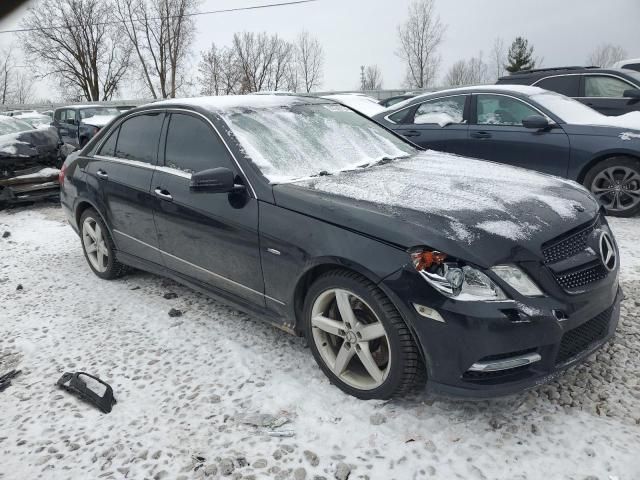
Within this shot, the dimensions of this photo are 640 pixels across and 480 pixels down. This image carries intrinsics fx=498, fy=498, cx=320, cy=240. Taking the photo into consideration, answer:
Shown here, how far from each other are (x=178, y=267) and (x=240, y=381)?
114 centimetres

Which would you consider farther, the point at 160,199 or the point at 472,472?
the point at 160,199

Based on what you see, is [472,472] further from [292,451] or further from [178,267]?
[178,267]

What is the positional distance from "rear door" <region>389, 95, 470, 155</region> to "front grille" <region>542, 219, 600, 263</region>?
3.97 meters

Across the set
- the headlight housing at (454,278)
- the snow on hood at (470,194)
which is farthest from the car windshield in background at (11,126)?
the headlight housing at (454,278)

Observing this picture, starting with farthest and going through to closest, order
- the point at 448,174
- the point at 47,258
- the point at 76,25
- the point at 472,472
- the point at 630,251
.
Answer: the point at 76,25
the point at 47,258
the point at 630,251
the point at 448,174
the point at 472,472

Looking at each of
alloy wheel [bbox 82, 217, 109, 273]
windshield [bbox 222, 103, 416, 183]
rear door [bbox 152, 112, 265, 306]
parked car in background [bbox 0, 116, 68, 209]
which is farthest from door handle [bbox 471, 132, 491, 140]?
parked car in background [bbox 0, 116, 68, 209]

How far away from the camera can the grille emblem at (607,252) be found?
8.44 ft

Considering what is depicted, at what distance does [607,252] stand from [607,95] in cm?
634

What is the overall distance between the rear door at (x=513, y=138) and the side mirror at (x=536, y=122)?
0.10 metres

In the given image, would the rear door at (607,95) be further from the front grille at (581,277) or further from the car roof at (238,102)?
the front grille at (581,277)

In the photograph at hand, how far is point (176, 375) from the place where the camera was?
9.85 ft

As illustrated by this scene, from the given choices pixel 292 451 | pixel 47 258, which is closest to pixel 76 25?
pixel 47 258

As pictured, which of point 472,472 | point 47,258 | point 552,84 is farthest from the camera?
point 552,84

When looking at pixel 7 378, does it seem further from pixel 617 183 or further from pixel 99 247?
pixel 617 183
